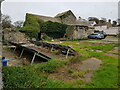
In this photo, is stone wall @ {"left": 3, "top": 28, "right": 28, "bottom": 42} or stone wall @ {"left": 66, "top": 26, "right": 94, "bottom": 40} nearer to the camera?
stone wall @ {"left": 3, "top": 28, "right": 28, "bottom": 42}

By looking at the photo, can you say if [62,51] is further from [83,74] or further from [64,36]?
[64,36]

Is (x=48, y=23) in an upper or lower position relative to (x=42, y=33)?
upper

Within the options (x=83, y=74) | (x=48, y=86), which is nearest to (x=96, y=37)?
(x=83, y=74)

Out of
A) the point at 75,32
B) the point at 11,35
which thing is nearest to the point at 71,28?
the point at 75,32

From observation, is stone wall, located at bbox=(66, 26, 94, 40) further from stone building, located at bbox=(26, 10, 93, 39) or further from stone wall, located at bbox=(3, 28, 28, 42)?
stone wall, located at bbox=(3, 28, 28, 42)

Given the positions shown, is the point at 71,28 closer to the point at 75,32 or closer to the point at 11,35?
the point at 75,32

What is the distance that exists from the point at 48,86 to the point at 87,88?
127 centimetres

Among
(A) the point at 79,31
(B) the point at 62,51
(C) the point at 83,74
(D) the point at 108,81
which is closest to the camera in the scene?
(D) the point at 108,81

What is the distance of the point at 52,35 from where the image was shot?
2411 centimetres

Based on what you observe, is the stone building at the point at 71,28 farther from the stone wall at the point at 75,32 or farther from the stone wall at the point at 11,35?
the stone wall at the point at 11,35

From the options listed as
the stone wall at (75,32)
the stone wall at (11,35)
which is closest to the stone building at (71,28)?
the stone wall at (75,32)

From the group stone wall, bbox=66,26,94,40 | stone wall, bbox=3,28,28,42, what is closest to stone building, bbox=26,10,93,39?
stone wall, bbox=66,26,94,40

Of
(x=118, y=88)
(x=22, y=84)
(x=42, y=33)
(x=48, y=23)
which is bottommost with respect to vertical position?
(x=118, y=88)

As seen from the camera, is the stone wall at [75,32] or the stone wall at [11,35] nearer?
the stone wall at [11,35]
